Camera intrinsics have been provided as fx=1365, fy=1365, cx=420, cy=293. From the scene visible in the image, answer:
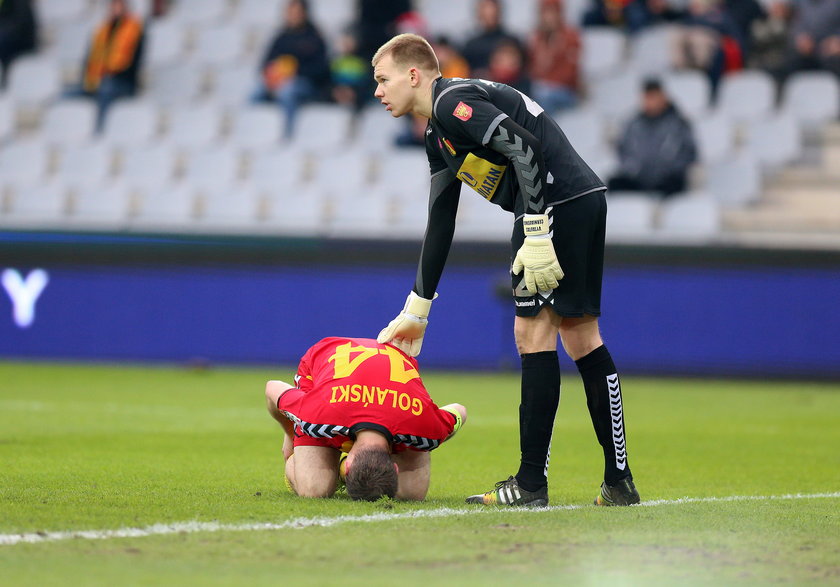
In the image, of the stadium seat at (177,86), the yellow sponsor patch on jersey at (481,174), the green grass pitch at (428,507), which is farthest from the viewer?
the stadium seat at (177,86)

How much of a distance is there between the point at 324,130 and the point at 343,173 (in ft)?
2.89

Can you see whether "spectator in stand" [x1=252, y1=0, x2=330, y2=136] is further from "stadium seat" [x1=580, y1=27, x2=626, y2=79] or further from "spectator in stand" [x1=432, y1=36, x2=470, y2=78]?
"stadium seat" [x1=580, y1=27, x2=626, y2=79]

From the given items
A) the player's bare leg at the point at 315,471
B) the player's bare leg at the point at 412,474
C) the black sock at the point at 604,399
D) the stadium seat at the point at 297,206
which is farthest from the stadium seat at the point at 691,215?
the player's bare leg at the point at 315,471

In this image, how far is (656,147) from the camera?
47.1 feet

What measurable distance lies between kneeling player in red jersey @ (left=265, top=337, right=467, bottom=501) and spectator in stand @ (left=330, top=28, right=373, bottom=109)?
36.4 feet

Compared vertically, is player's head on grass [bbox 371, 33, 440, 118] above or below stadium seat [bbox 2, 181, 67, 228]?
above

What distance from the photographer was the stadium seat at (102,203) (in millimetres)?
15648

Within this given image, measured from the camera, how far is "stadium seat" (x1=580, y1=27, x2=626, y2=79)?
1652 centimetres

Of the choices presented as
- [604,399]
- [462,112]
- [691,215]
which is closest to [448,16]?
[691,215]

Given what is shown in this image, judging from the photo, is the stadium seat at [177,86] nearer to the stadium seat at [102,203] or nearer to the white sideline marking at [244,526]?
the stadium seat at [102,203]

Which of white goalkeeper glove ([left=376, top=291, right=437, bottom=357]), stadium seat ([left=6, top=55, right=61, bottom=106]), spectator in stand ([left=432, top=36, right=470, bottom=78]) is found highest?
spectator in stand ([left=432, top=36, right=470, bottom=78])

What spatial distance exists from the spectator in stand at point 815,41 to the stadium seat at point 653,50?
141 cm

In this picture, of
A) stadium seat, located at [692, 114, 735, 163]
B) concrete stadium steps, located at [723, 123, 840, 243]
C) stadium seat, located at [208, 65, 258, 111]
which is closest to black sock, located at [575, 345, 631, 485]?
concrete stadium steps, located at [723, 123, 840, 243]

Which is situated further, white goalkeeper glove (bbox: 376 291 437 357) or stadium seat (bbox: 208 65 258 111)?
stadium seat (bbox: 208 65 258 111)
